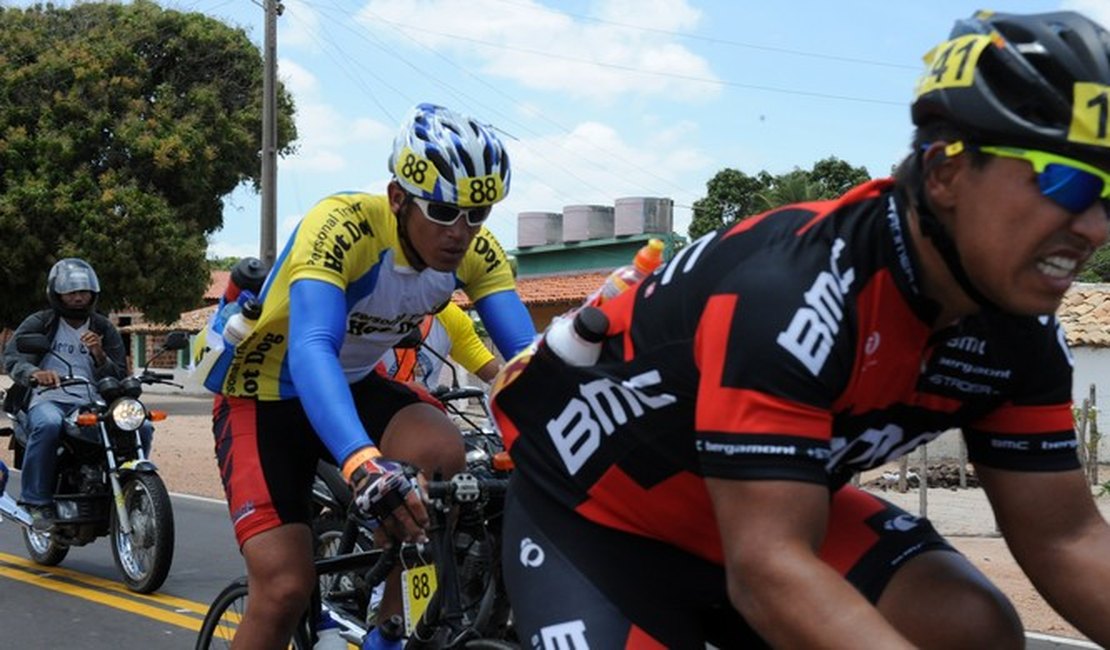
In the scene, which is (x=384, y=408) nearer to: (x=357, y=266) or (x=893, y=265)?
(x=357, y=266)

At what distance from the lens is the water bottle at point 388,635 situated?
414cm

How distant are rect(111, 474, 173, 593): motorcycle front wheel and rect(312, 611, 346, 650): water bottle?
3819mm

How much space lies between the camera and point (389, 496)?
3.52m

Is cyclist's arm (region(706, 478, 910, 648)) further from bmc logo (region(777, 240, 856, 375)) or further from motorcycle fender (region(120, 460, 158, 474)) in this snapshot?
motorcycle fender (region(120, 460, 158, 474))

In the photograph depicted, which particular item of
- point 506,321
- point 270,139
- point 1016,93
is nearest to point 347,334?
point 506,321

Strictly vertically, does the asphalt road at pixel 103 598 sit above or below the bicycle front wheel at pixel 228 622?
below

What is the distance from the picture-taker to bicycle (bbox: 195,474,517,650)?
368cm

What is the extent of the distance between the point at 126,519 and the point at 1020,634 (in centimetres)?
700

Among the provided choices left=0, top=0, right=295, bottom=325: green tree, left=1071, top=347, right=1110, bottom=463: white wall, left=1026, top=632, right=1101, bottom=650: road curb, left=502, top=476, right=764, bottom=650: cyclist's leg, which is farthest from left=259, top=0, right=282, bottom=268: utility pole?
left=502, top=476, right=764, bottom=650: cyclist's leg

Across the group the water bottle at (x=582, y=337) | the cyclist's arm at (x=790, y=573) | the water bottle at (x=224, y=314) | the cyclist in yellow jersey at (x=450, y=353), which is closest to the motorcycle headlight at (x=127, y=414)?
the cyclist in yellow jersey at (x=450, y=353)

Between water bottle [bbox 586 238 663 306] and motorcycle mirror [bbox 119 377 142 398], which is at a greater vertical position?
water bottle [bbox 586 238 663 306]

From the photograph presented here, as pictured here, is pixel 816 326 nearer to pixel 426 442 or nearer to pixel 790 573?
pixel 790 573

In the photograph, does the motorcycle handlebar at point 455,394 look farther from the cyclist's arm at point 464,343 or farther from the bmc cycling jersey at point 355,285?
the bmc cycling jersey at point 355,285

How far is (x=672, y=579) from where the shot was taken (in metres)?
2.50
